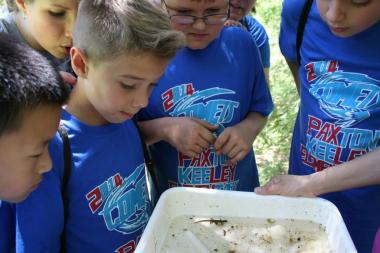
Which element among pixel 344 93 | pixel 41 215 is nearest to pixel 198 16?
pixel 344 93

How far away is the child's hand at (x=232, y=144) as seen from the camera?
1.42 meters

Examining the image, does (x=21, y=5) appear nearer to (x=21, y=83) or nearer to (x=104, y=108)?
(x=104, y=108)

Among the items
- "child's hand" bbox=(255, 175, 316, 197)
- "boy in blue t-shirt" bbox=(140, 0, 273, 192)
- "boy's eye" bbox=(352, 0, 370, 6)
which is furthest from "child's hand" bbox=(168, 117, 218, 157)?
"boy's eye" bbox=(352, 0, 370, 6)

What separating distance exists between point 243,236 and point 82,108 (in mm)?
564

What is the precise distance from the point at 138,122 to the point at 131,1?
1.41 feet

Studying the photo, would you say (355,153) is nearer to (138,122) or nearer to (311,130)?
(311,130)

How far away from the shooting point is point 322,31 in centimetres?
151

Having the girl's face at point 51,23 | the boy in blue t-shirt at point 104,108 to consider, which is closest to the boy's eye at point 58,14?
the girl's face at point 51,23

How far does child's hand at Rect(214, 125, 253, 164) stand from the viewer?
1.42 m

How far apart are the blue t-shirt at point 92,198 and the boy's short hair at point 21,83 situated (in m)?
0.17

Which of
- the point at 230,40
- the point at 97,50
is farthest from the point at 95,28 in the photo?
the point at 230,40

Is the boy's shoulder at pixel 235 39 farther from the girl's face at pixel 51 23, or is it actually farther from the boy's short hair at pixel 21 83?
the boy's short hair at pixel 21 83

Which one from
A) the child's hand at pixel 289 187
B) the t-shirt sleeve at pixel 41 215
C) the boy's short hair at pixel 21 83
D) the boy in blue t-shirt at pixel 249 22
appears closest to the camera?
the boy's short hair at pixel 21 83

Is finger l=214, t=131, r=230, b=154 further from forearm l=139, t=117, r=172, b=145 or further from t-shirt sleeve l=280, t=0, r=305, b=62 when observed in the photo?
t-shirt sleeve l=280, t=0, r=305, b=62
